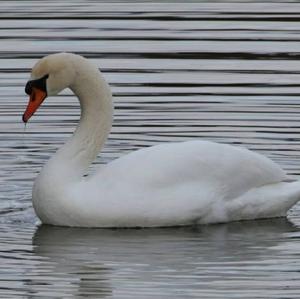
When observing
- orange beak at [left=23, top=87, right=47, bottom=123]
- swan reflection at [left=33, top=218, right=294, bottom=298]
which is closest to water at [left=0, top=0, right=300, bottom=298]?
swan reflection at [left=33, top=218, right=294, bottom=298]

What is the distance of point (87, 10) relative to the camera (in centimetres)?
2338

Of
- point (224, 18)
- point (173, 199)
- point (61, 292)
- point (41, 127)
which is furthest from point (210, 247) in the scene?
point (224, 18)

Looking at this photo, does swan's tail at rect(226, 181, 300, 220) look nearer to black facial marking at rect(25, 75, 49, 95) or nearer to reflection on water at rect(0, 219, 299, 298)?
reflection on water at rect(0, 219, 299, 298)

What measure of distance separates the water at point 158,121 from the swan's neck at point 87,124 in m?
0.49

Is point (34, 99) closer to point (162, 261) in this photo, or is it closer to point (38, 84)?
point (38, 84)

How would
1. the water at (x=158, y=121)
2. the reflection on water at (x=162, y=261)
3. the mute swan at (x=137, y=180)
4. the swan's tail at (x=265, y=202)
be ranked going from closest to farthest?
the reflection on water at (x=162, y=261)
the water at (x=158, y=121)
the mute swan at (x=137, y=180)
the swan's tail at (x=265, y=202)

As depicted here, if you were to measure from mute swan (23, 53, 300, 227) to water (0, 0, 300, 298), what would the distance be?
12 cm

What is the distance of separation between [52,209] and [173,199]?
864 mm

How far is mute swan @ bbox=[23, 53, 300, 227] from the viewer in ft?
42.8

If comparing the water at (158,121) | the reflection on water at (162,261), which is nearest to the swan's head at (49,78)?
the water at (158,121)

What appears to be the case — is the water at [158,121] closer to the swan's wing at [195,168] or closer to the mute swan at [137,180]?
the mute swan at [137,180]

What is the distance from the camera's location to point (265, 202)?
44.6ft

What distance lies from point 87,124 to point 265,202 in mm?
1435

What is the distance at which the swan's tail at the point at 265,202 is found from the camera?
13484mm
